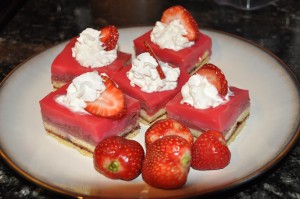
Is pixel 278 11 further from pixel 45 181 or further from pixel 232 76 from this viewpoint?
pixel 45 181

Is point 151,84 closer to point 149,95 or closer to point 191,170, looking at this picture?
point 149,95

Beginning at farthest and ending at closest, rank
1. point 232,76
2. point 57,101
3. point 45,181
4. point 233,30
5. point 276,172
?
point 233,30
point 232,76
point 57,101
point 276,172
point 45,181

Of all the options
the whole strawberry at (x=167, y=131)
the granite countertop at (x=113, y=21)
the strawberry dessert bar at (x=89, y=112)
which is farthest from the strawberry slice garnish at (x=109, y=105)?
the granite countertop at (x=113, y=21)

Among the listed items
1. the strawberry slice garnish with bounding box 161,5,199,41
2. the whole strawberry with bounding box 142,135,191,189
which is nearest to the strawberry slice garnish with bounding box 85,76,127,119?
the whole strawberry with bounding box 142,135,191,189

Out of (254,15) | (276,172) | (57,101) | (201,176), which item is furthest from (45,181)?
(254,15)

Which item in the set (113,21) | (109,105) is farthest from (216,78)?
(113,21)

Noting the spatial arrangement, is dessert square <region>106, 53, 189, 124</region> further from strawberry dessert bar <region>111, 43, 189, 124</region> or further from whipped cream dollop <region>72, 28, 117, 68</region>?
whipped cream dollop <region>72, 28, 117, 68</region>
